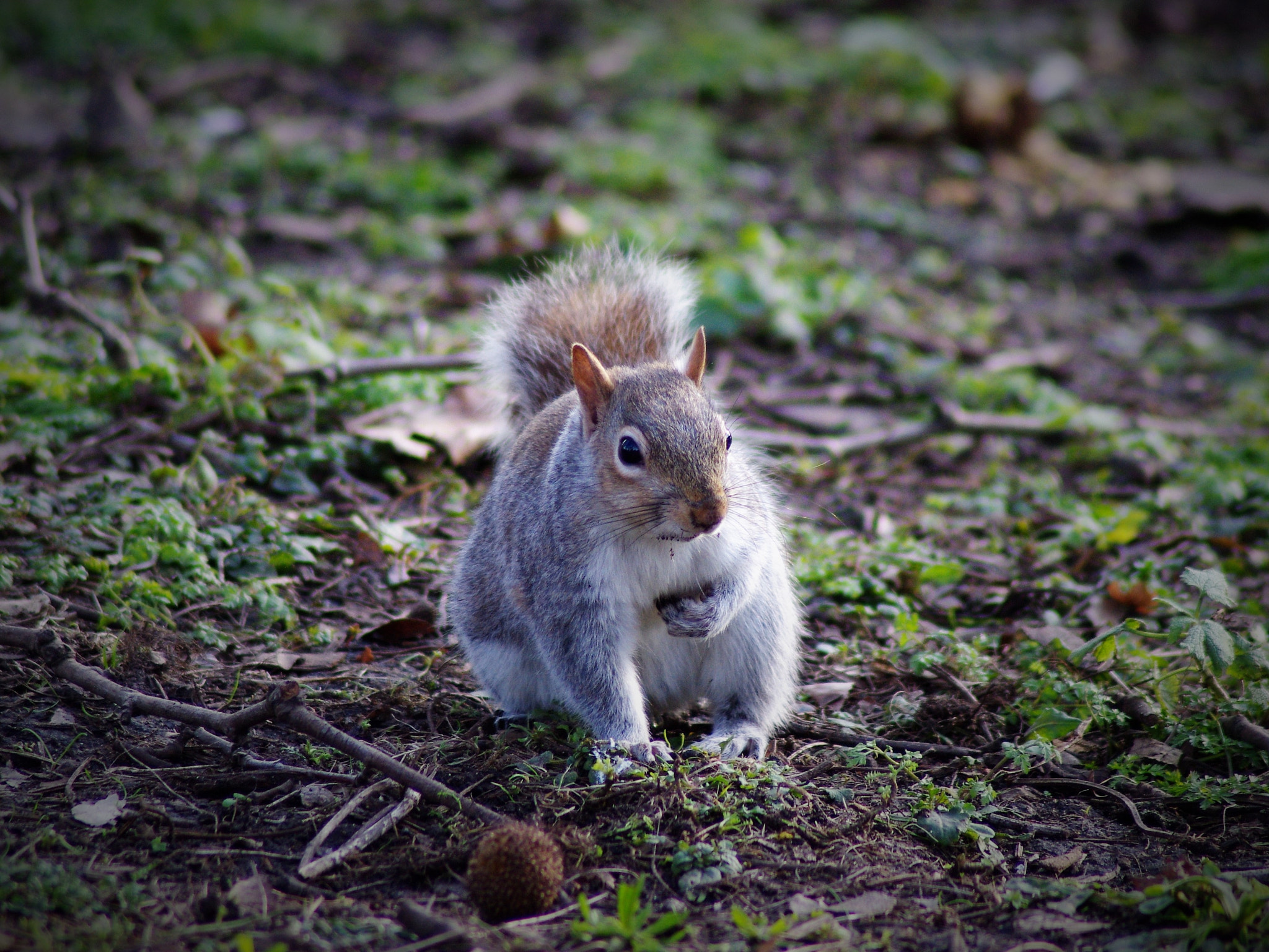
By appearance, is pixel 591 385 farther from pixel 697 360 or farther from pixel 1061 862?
pixel 1061 862

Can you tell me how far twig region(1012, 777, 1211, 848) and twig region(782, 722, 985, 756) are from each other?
0.54ft

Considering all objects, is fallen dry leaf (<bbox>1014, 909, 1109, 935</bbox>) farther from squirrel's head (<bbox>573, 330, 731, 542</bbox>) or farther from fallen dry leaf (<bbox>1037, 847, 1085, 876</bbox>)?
squirrel's head (<bbox>573, 330, 731, 542</bbox>)

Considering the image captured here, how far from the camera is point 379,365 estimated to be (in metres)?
4.60

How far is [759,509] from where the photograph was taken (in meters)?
2.98

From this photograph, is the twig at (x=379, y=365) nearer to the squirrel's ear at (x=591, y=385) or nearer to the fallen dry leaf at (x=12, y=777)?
the squirrel's ear at (x=591, y=385)

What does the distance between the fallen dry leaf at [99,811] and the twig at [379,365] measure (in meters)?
2.29

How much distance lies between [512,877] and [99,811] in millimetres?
965

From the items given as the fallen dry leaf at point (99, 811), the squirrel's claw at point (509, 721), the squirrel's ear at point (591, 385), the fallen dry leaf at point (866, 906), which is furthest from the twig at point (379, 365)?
the fallen dry leaf at point (866, 906)

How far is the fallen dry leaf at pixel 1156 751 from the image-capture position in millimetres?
2904

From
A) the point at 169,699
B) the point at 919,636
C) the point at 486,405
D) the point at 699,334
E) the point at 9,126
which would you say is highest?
the point at 9,126

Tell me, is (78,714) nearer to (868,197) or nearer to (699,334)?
(699,334)

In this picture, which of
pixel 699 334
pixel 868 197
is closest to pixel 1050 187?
pixel 868 197

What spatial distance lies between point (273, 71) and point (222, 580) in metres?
6.26

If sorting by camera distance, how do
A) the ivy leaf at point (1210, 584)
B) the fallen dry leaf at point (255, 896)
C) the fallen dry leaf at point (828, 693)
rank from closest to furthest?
the fallen dry leaf at point (255, 896) → the ivy leaf at point (1210, 584) → the fallen dry leaf at point (828, 693)
